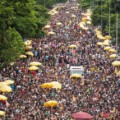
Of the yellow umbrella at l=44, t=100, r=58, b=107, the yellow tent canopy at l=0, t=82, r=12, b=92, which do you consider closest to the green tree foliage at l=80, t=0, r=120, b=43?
the yellow tent canopy at l=0, t=82, r=12, b=92

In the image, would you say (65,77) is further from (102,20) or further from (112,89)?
(102,20)

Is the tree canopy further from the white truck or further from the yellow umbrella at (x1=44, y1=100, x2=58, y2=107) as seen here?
the yellow umbrella at (x1=44, y1=100, x2=58, y2=107)

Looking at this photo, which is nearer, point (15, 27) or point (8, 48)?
point (8, 48)

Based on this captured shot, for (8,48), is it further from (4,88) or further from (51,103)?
(51,103)

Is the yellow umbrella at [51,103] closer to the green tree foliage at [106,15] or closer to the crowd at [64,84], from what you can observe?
the crowd at [64,84]

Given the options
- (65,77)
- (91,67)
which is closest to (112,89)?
(65,77)

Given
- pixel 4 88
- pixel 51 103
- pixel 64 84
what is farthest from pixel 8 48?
pixel 51 103

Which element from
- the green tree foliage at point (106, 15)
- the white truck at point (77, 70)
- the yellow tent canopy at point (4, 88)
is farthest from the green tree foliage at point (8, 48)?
the green tree foliage at point (106, 15)

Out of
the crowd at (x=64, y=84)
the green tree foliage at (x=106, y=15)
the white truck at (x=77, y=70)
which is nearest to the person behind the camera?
the crowd at (x=64, y=84)

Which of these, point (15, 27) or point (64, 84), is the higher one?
point (15, 27)
